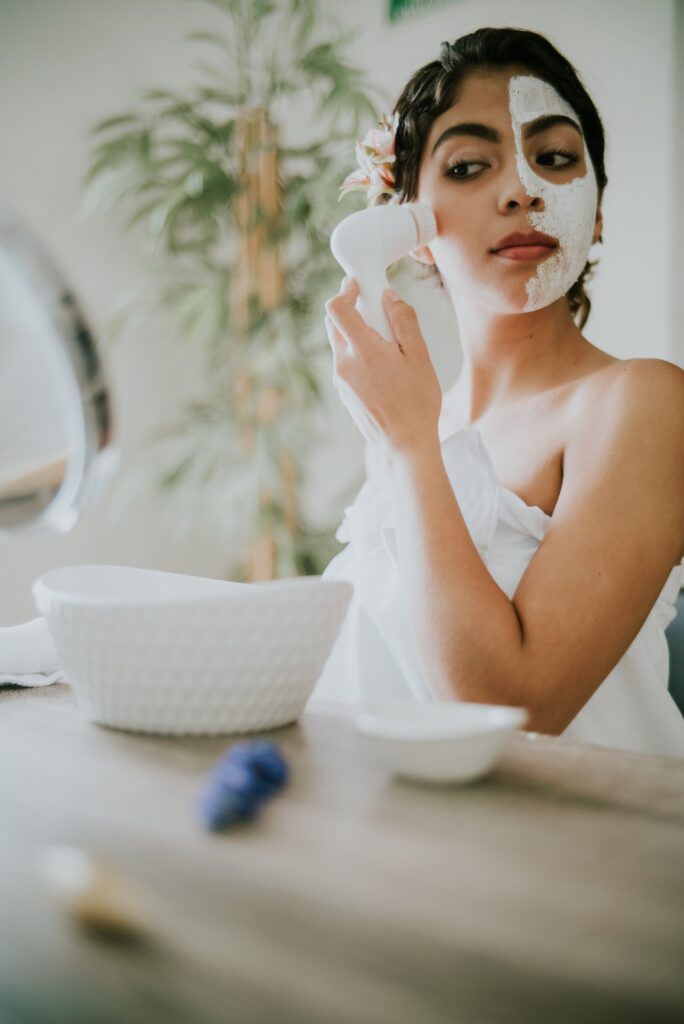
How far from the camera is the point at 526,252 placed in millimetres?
1004

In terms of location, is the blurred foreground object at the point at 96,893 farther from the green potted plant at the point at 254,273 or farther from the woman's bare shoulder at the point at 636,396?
the green potted plant at the point at 254,273

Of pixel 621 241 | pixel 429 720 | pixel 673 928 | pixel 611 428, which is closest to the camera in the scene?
pixel 673 928

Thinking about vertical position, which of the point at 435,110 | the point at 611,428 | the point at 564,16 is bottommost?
the point at 611,428

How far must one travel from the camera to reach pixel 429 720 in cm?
51

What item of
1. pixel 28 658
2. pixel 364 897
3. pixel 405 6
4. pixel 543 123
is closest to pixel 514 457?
pixel 543 123

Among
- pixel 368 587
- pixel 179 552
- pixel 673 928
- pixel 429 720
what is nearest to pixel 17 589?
pixel 179 552

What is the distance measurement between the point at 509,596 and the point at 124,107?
218 cm

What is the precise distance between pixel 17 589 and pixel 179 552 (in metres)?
0.61

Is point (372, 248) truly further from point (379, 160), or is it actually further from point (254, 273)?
point (254, 273)

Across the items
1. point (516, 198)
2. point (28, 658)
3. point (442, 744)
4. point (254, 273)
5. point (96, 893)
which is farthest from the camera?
point (254, 273)

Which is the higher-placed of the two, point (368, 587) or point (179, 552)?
point (368, 587)

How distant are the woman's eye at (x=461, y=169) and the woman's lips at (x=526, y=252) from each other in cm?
10

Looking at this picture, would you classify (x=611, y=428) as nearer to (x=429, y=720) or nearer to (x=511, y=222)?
(x=511, y=222)

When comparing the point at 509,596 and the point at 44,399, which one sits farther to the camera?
the point at 509,596
